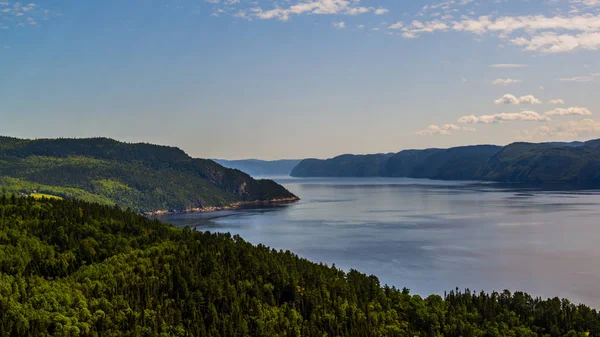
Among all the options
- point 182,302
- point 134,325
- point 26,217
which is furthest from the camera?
point 26,217

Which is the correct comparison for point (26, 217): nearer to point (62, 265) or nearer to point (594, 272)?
point (62, 265)

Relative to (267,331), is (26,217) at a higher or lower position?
higher

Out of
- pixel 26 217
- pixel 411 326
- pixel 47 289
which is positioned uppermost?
pixel 26 217

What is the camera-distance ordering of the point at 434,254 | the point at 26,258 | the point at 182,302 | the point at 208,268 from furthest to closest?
the point at 434,254, the point at 208,268, the point at 26,258, the point at 182,302

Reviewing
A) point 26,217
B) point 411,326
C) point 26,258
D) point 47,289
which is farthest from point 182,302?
point 26,217

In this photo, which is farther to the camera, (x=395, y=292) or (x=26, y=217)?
(x=26, y=217)

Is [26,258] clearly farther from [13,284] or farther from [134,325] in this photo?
[134,325]

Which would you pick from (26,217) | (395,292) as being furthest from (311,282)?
(26,217)
